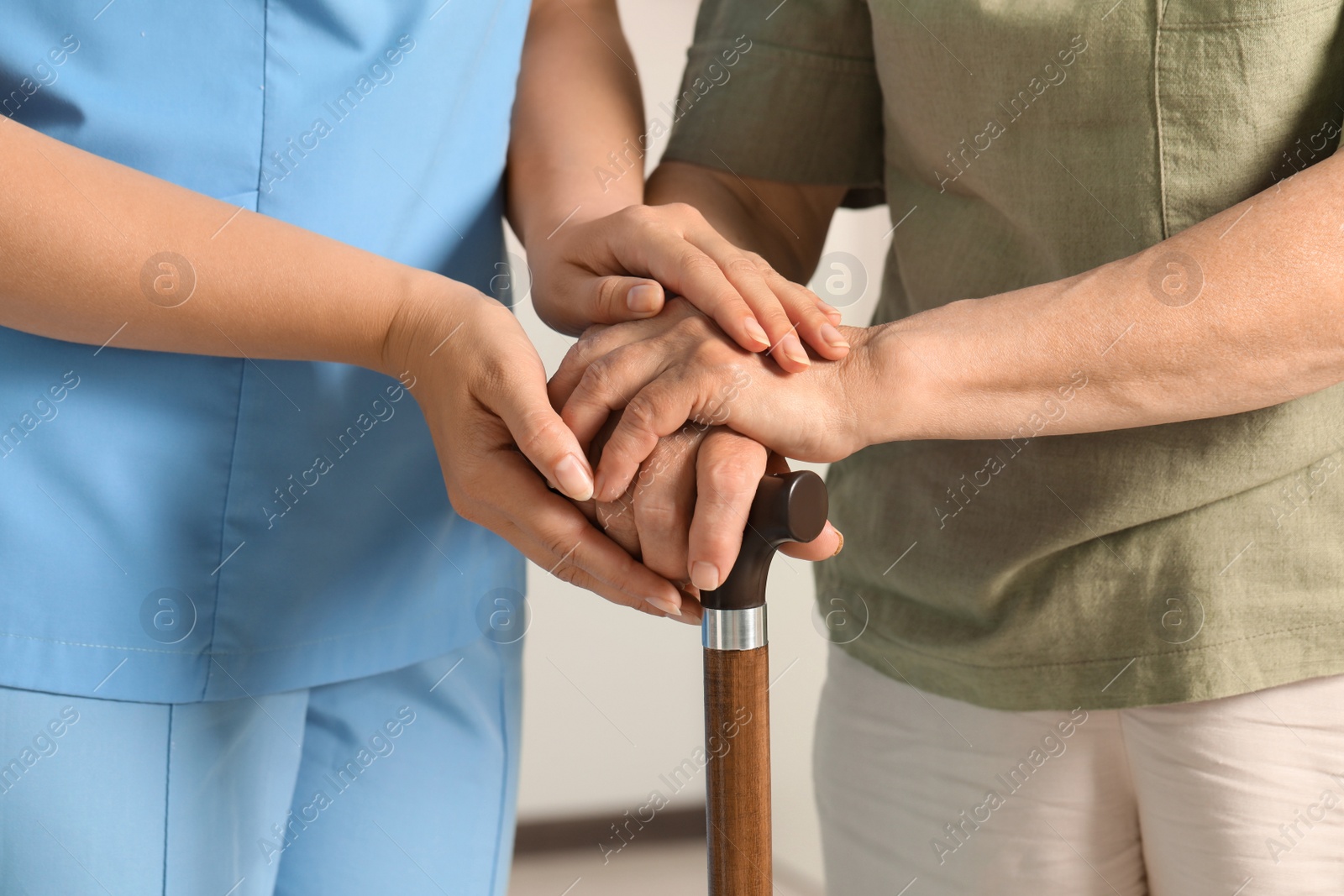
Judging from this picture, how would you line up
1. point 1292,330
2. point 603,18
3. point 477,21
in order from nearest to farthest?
point 1292,330
point 477,21
point 603,18

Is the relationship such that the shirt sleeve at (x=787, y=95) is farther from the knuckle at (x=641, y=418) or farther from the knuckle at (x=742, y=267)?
the knuckle at (x=641, y=418)

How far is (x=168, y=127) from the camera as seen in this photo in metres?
0.66

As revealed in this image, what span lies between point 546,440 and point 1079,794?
0.49 m

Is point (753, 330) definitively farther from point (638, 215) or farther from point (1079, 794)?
point (1079, 794)

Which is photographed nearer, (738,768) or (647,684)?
(738,768)

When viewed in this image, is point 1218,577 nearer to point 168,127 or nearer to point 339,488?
point 339,488

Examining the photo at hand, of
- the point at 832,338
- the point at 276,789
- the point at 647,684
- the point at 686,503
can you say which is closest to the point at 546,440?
the point at 686,503

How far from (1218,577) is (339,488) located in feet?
2.03

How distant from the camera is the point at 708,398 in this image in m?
0.72

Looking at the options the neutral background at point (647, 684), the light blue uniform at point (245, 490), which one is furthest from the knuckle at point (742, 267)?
the neutral background at point (647, 684)

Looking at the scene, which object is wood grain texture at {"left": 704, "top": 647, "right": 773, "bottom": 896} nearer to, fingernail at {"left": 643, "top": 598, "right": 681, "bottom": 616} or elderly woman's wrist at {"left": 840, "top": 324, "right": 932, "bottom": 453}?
fingernail at {"left": 643, "top": 598, "right": 681, "bottom": 616}

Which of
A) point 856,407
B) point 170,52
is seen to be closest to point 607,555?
point 856,407

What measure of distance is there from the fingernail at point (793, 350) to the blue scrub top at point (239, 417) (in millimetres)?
277

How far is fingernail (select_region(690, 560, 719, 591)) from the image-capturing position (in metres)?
0.65
